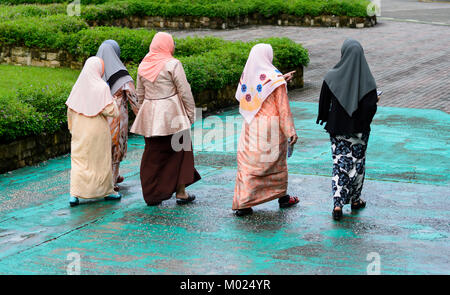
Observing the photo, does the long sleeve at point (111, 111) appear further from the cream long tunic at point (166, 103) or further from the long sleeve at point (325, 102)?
the long sleeve at point (325, 102)

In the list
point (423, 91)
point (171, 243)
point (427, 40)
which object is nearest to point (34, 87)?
point (171, 243)

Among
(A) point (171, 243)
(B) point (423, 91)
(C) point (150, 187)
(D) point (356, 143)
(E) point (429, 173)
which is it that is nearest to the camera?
(A) point (171, 243)

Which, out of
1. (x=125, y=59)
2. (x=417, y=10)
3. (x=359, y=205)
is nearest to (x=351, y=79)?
(x=359, y=205)

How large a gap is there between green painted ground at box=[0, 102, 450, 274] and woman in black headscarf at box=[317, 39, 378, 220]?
397mm

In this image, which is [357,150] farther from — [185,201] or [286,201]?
[185,201]

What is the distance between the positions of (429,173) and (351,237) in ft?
9.19

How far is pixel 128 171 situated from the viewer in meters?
9.20

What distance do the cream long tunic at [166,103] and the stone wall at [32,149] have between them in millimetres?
2506

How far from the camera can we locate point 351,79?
267 inches

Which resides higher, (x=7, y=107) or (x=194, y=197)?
(x=7, y=107)

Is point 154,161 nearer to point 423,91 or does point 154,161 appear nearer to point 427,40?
point 423,91

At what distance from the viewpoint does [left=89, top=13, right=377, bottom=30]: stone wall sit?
989 inches

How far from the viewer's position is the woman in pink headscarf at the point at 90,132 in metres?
7.53
